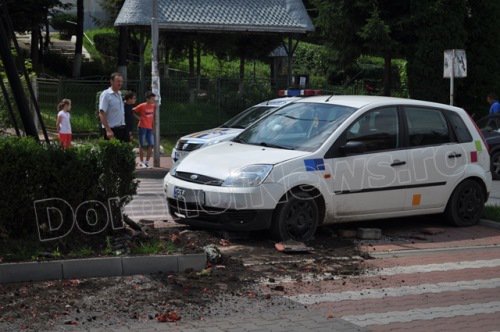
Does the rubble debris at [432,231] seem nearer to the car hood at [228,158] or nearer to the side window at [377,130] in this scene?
the side window at [377,130]

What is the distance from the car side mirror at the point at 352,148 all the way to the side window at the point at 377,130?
2.2 inches

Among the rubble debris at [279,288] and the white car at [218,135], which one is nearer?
the rubble debris at [279,288]

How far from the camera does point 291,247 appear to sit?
821 centimetres

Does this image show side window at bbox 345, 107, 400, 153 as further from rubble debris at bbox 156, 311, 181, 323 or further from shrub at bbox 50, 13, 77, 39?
shrub at bbox 50, 13, 77, 39

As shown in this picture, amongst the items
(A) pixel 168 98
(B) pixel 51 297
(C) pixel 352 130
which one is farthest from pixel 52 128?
(B) pixel 51 297

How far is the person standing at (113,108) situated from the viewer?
12227 mm

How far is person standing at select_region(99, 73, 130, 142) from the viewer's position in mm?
12227

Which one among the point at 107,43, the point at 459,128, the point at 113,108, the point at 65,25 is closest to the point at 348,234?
the point at 459,128

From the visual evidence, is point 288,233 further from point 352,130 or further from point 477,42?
point 477,42

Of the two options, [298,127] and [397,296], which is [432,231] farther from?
[397,296]

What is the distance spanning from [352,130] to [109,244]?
3.33 m

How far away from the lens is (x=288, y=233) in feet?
28.1

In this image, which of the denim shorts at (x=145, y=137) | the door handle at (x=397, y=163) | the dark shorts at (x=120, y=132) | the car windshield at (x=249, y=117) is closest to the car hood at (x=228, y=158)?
the door handle at (x=397, y=163)

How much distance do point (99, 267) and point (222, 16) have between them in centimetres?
1892
